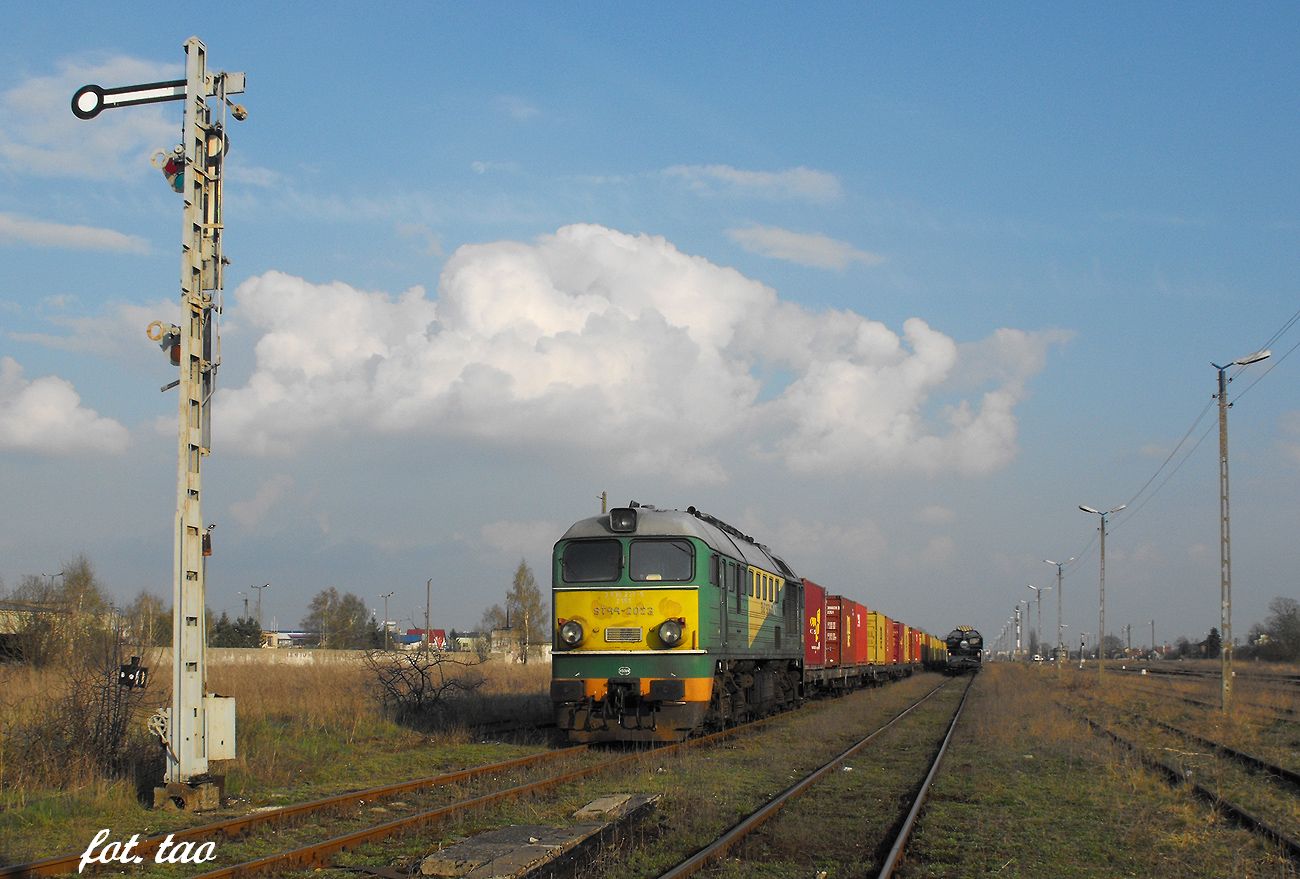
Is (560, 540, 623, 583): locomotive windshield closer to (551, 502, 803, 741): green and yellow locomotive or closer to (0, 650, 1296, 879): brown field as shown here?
(551, 502, 803, 741): green and yellow locomotive

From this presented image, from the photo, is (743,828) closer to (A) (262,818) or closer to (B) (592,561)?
(A) (262,818)

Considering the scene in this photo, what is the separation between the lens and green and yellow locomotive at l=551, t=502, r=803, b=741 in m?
16.2

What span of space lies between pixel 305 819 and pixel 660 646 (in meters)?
6.97

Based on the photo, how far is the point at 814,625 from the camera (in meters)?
29.0

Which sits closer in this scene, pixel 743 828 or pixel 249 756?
pixel 743 828

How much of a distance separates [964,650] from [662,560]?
170ft

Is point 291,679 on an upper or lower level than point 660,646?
lower

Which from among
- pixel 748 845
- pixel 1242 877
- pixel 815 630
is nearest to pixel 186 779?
pixel 748 845

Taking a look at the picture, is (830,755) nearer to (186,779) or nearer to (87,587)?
(186,779)

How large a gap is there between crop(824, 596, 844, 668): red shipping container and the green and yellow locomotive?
14528mm

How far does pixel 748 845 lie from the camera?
374 inches

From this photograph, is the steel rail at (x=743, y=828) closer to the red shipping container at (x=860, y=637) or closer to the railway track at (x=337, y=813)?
the railway track at (x=337, y=813)

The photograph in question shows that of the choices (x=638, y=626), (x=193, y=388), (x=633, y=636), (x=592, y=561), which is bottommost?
(x=633, y=636)

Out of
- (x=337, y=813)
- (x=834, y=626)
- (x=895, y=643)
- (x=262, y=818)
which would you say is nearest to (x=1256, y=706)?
(x=834, y=626)
